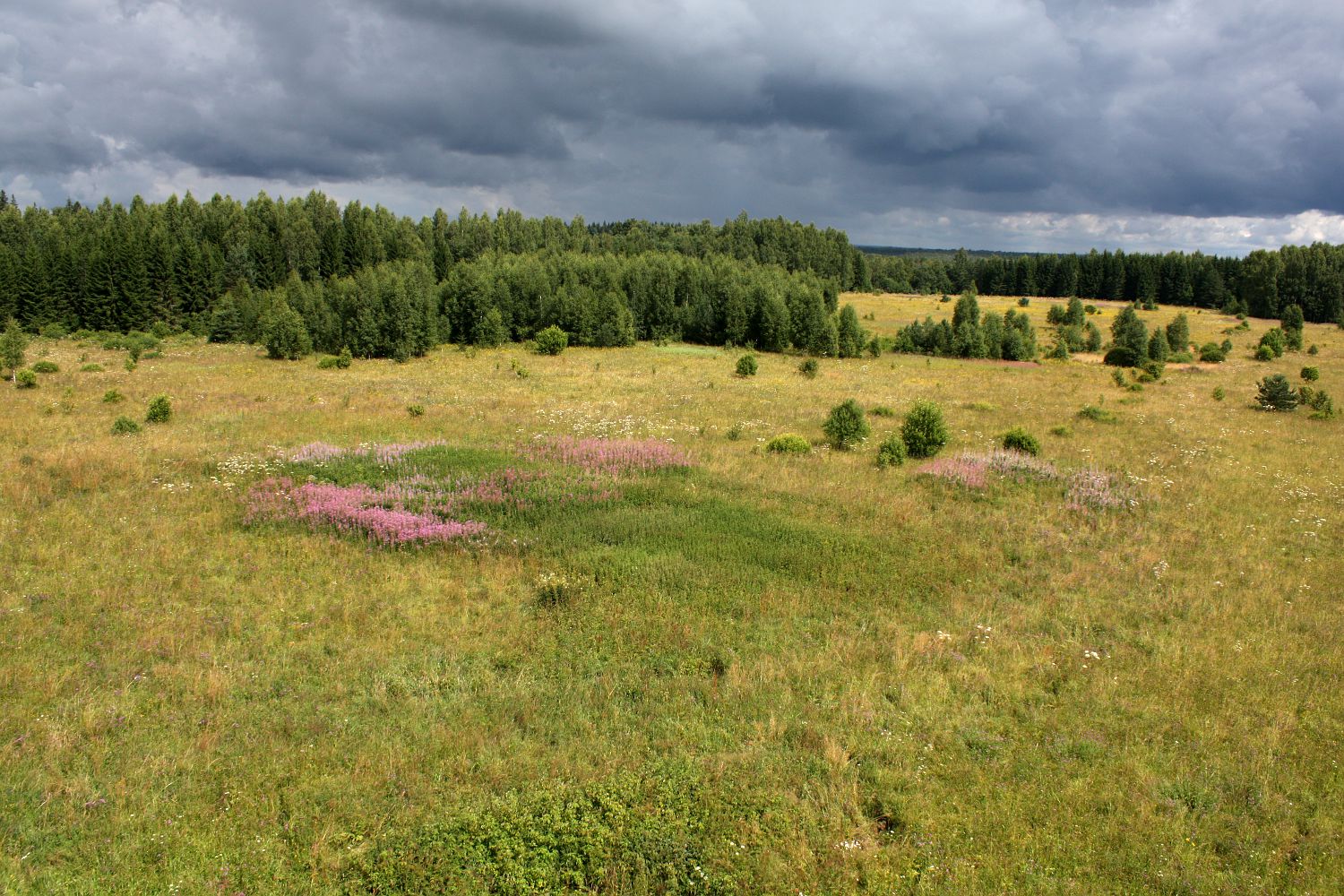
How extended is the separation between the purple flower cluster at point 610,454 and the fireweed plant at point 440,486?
31mm

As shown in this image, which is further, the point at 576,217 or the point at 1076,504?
the point at 576,217

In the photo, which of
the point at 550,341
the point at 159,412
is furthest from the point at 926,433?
the point at 550,341

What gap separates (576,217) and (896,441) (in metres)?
98.9

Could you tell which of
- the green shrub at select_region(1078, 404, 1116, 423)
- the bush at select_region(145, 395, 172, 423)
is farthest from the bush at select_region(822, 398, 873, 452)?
the bush at select_region(145, 395, 172, 423)

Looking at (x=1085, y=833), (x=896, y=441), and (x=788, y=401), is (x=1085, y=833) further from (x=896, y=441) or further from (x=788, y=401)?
(x=788, y=401)

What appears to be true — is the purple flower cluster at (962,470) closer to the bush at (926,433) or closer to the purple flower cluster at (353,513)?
the bush at (926,433)

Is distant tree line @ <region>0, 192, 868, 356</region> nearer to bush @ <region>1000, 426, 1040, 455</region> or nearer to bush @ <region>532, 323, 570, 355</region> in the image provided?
bush @ <region>532, 323, 570, 355</region>

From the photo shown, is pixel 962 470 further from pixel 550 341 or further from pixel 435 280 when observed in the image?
pixel 435 280

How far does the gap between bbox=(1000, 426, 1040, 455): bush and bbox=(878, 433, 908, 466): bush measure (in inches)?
170

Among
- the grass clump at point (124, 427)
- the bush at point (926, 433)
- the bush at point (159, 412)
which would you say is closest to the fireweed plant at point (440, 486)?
the grass clump at point (124, 427)

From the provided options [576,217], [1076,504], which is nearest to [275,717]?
[1076,504]

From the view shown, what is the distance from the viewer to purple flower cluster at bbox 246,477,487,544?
578 inches

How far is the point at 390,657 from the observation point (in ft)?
32.9

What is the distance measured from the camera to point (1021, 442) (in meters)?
23.2
